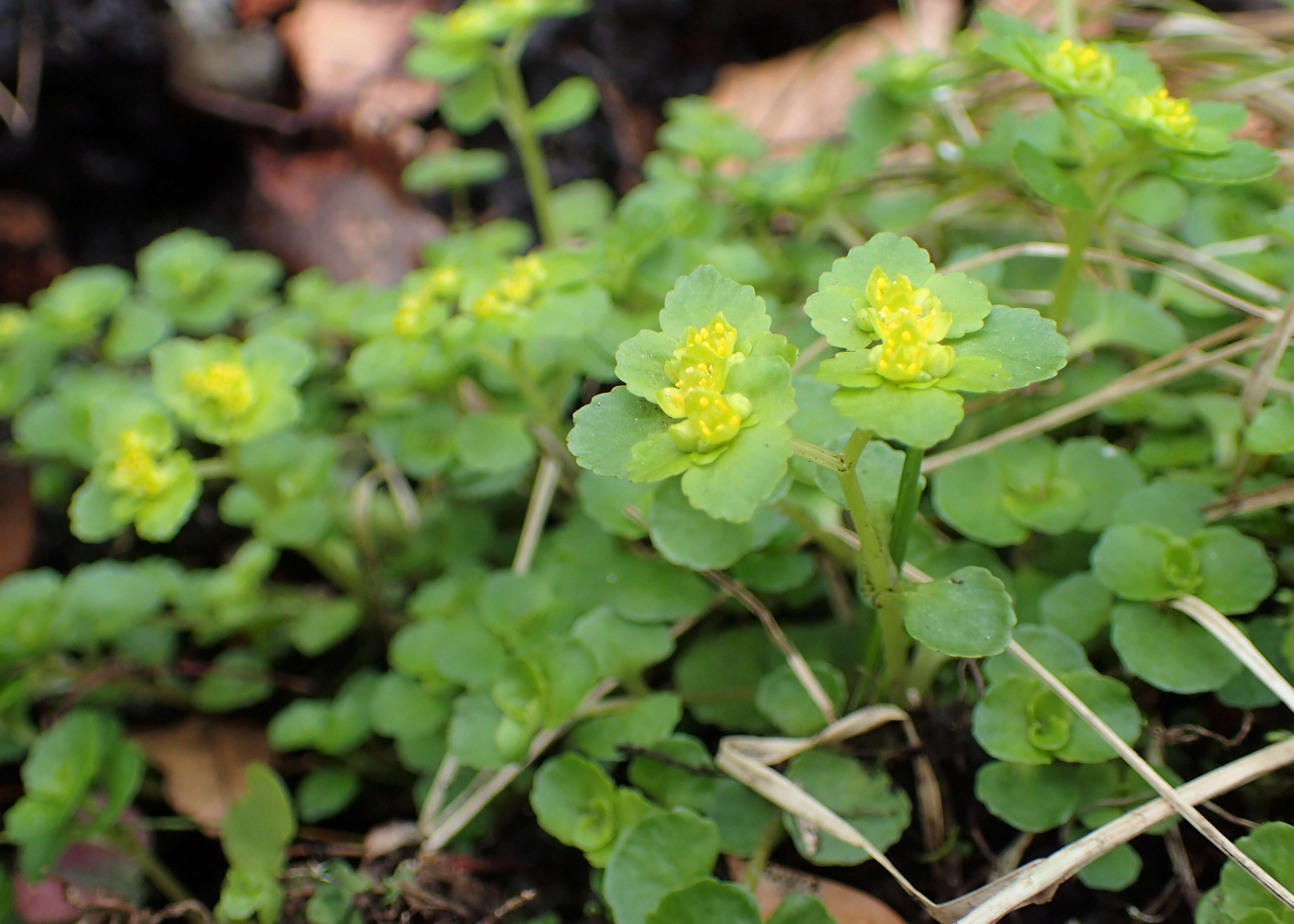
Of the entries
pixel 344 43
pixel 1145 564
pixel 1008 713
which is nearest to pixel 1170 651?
pixel 1145 564

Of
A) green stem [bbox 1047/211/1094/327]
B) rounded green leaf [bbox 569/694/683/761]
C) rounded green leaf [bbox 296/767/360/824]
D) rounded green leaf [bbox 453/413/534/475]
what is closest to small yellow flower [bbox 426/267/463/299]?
rounded green leaf [bbox 453/413/534/475]

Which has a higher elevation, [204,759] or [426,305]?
[426,305]

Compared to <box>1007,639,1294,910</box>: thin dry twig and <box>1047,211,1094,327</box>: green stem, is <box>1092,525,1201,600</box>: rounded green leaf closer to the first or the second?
<box>1007,639,1294,910</box>: thin dry twig

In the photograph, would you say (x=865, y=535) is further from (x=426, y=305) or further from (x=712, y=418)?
(x=426, y=305)

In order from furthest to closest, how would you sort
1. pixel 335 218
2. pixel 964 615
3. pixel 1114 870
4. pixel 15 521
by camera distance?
pixel 335 218, pixel 15 521, pixel 1114 870, pixel 964 615

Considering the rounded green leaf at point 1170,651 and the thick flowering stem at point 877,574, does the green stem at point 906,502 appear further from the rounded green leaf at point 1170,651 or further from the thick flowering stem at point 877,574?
the rounded green leaf at point 1170,651

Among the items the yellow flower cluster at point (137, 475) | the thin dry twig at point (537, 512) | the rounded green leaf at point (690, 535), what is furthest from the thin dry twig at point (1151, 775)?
the yellow flower cluster at point (137, 475)

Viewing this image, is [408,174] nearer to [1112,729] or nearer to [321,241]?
[321,241]
